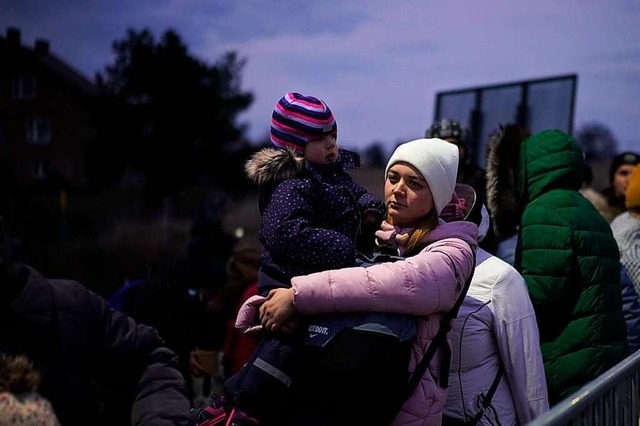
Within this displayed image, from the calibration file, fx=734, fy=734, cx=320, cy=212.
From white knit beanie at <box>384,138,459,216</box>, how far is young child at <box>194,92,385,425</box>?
8.4 inches

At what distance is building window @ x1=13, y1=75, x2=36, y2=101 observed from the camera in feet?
129

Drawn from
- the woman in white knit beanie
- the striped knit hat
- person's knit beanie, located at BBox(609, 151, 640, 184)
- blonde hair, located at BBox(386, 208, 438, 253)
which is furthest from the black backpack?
person's knit beanie, located at BBox(609, 151, 640, 184)

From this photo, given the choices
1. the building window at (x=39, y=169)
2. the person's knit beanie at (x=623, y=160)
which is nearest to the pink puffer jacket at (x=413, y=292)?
the person's knit beanie at (x=623, y=160)

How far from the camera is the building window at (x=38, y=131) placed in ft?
126

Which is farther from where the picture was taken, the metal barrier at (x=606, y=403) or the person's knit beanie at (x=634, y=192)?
the person's knit beanie at (x=634, y=192)

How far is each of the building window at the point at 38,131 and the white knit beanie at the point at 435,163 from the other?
38896 mm

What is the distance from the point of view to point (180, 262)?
4605 mm

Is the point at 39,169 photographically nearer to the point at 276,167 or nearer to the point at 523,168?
the point at 523,168

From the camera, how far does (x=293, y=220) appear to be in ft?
7.04

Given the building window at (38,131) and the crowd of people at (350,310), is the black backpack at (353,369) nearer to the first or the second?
the crowd of people at (350,310)

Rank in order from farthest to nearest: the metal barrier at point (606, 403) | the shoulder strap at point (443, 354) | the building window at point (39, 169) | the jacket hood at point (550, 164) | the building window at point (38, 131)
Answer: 1. the building window at point (38, 131)
2. the building window at point (39, 169)
3. the jacket hood at point (550, 164)
4. the shoulder strap at point (443, 354)
5. the metal barrier at point (606, 403)

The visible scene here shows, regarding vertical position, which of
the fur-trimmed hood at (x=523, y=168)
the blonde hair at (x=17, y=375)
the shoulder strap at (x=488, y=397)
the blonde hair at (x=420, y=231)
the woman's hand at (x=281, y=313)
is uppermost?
the fur-trimmed hood at (x=523, y=168)

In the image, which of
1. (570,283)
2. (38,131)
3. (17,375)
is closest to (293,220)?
(17,375)

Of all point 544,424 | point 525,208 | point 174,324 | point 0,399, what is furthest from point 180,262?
point 544,424
